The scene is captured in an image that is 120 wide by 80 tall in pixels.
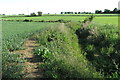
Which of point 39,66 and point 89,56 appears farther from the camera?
point 89,56

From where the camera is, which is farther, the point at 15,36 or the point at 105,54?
the point at 15,36

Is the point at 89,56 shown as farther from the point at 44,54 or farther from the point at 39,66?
the point at 39,66

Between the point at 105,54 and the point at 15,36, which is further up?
the point at 15,36

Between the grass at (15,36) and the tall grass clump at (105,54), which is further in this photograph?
the grass at (15,36)

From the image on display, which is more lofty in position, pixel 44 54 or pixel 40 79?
pixel 44 54

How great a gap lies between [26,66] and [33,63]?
2.34ft

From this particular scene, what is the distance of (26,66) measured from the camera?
7.59m

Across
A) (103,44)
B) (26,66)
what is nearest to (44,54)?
(26,66)

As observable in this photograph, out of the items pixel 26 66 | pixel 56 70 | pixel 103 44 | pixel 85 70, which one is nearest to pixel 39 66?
pixel 26 66

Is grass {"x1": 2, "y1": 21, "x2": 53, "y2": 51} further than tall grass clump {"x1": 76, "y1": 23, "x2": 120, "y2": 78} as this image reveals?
Yes

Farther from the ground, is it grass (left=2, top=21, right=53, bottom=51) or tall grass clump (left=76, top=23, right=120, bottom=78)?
grass (left=2, top=21, right=53, bottom=51)

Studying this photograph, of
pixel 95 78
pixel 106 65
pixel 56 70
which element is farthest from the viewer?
pixel 106 65

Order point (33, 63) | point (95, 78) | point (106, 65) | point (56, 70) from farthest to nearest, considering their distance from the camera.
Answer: point (106, 65) → point (33, 63) → point (56, 70) → point (95, 78)

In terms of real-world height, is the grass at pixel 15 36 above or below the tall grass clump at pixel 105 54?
above
